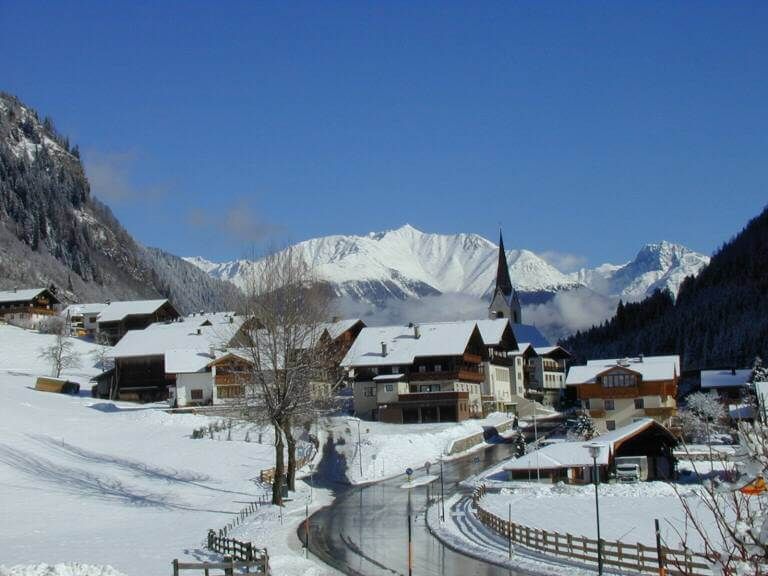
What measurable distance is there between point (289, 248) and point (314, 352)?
302 inches

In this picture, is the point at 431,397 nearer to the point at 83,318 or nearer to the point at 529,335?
the point at 529,335

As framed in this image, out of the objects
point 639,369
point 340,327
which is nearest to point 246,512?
point 639,369

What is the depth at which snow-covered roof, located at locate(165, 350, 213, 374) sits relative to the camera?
307 ft

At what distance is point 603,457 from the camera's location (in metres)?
61.9

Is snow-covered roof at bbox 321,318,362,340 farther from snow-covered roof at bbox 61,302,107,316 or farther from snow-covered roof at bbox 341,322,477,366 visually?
snow-covered roof at bbox 61,302,107,316

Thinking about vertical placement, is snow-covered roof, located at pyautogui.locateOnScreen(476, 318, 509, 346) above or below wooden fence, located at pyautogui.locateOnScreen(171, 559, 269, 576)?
above

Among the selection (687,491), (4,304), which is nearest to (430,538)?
(687,491)

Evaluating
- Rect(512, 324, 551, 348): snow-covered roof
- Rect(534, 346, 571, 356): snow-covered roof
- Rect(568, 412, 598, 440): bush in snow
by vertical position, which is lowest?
Rect(568, 412, 598, 440): bush in snow

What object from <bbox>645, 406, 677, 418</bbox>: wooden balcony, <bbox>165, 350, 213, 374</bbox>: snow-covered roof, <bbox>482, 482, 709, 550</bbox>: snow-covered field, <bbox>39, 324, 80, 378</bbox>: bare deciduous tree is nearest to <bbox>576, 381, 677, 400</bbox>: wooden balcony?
<bbox>645, 406, 677, 418</bbox>: wooden balcony

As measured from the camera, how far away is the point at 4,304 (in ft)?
519

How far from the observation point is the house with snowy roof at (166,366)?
93688 mm

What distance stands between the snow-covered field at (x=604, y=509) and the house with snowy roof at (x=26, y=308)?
113 meters

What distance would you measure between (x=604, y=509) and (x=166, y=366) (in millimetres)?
53971

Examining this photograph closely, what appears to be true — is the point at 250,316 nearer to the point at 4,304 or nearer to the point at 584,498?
the point at 584,498
